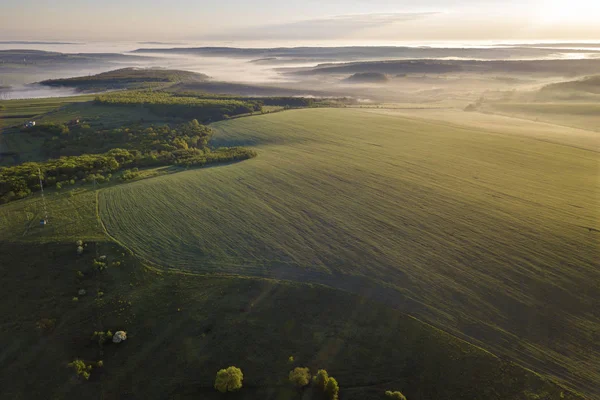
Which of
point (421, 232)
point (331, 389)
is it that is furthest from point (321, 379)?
point (421, 232)

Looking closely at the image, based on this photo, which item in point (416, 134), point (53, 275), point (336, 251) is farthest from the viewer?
point (416, 134)

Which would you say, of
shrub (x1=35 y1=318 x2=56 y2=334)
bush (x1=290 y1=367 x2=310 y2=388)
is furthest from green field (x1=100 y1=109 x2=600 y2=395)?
shrub (x1=35 y1=318 x2=56 y2=334)

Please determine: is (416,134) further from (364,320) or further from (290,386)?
(290,386)

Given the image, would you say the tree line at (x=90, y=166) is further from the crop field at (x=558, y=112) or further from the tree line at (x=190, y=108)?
the crop field at (x=558, y=112)

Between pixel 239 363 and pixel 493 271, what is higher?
pixel 493 271

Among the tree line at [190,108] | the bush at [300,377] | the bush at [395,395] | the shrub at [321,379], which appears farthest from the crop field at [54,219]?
the tree line at [190,108]

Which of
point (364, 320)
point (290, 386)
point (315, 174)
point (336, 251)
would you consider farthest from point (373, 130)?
point (290, 386)

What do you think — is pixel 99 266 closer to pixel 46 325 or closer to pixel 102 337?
pixel 46 325
